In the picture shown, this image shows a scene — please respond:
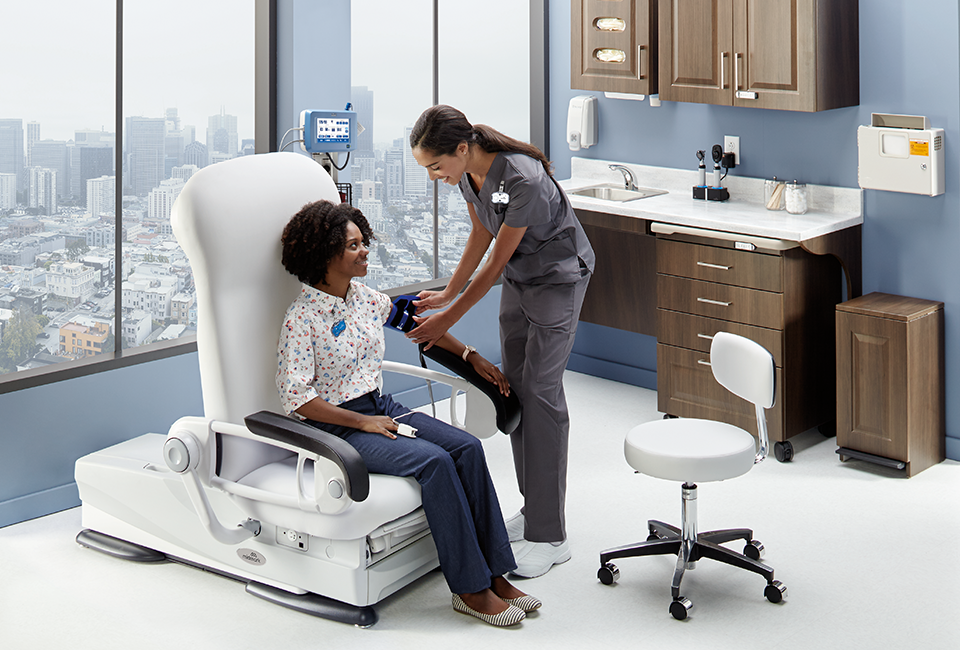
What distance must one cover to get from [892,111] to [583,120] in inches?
58.1

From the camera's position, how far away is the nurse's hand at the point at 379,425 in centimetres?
315

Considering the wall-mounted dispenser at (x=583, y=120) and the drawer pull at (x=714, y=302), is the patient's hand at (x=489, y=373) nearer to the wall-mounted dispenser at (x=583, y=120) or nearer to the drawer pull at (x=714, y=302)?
the drawer pull at (x=714, y=302)

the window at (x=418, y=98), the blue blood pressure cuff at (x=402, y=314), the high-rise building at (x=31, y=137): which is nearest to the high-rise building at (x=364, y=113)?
the window at (x=418, y=98)

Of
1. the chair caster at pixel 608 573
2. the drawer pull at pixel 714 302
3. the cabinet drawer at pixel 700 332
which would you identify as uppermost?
the drawer pull at pixel 714 302

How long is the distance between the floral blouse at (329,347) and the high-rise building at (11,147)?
129cm

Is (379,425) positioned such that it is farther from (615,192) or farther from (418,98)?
(615,192)

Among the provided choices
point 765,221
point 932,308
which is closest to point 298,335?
point 765,221

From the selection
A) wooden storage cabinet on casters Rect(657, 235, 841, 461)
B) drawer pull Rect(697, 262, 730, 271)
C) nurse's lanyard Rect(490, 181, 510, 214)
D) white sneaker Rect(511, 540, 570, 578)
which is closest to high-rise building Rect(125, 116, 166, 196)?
nurse's lanyard Rect(490, 181, 510, 214)

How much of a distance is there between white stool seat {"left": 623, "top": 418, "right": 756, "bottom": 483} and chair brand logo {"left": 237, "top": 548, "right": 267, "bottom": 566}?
1.09 meters

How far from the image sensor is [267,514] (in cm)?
314

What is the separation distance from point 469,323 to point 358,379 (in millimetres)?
2127

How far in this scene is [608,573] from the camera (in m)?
3.36

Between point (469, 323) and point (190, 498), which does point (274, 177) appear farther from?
point (469, 323)

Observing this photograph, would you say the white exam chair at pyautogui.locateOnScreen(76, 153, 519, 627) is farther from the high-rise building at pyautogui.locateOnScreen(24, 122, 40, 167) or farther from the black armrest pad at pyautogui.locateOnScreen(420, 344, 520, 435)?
the high-rise building at pyautogui.locateOnScreen(24, 122, 40, 167)
